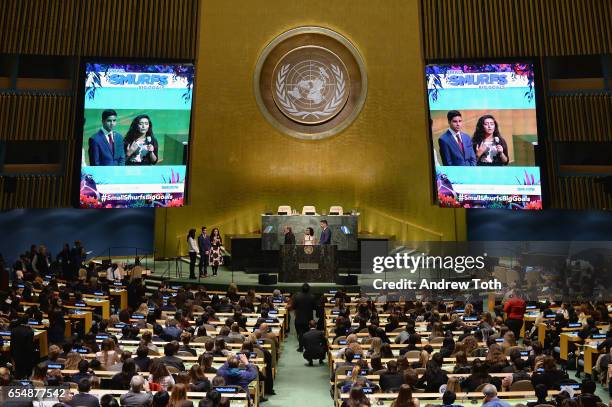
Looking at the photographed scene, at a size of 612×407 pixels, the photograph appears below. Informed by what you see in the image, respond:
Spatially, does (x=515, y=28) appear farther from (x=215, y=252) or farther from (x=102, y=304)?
(x=102, y=304)

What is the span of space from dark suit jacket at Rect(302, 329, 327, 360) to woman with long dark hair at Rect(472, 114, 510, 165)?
8.61m

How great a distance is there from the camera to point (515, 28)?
19922 mm

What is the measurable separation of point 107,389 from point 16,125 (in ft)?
44.4

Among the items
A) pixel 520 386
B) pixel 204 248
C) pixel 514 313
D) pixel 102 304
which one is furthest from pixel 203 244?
pixel 520 386

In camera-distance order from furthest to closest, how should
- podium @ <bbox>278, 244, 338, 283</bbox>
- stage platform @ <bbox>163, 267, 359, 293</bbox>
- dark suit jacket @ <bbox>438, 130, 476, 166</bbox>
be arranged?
1. dark suit jacket @ <bbox>438, 130, 476, 166</bbox>
2. stage platform @ <bbox>163, 267, 359, 293</bbox>
3. podium @ <bbox>278, 244, 338, 283</bbox>

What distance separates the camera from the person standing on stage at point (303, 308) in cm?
1354

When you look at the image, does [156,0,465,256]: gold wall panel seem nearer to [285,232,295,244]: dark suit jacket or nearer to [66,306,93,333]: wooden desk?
[285,232,295,244]: dark suit jacket

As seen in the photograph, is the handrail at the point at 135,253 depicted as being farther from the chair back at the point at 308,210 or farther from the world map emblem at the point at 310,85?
the world map emblem at the point at 310,85

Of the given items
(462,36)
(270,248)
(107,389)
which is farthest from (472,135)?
(107,389)

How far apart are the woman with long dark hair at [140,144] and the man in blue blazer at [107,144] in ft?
0.61

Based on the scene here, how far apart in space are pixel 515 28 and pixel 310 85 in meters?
6.43

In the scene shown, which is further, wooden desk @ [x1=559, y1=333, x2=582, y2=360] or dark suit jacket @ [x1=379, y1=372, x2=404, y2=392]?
wooden desk @ [x1=559, y1=333, x2=582, y2=360]

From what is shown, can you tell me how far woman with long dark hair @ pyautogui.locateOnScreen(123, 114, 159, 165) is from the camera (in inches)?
762

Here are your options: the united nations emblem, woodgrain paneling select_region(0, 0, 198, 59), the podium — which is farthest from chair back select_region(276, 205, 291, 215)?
woodgrain paneling select_region(0, 0, 198, 59)
